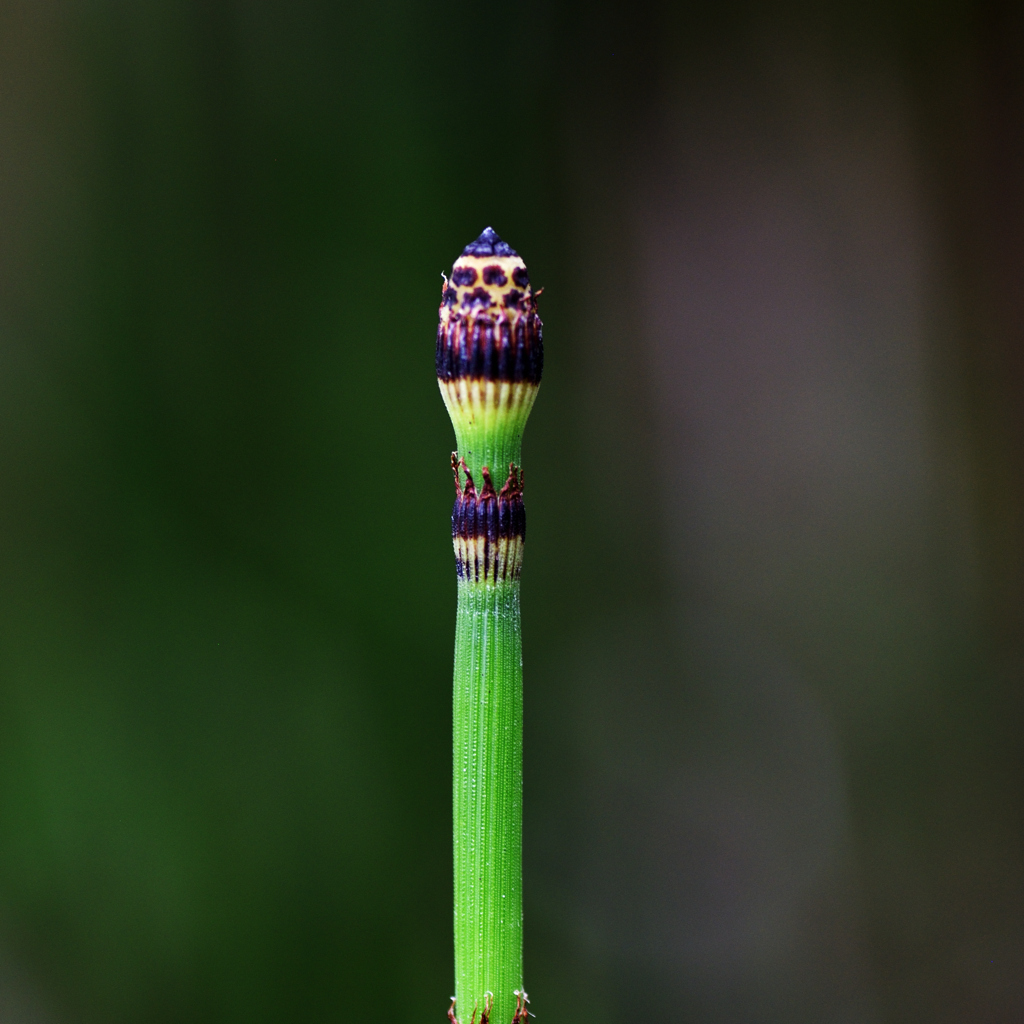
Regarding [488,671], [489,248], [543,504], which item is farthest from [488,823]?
[543,504]

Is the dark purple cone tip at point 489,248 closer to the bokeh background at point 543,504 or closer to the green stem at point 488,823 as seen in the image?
the green stem at point 488,823

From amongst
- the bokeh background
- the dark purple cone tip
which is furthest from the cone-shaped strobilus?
the bokeh background

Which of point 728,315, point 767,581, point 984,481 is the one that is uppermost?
point 728,315

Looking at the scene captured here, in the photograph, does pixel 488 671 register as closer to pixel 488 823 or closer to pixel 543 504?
pixel 488 823

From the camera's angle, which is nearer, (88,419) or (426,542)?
(88,419)

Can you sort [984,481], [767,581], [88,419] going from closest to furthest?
[88,419] < [984,481] < [767,581]

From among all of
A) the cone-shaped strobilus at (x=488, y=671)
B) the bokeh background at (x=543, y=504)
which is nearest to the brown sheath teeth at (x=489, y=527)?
the cone-shaped strobilus at (x=488, y=671)

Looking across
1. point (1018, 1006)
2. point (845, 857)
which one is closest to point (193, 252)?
point (845, 857)

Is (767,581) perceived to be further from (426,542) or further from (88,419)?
(88,419)
